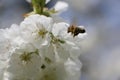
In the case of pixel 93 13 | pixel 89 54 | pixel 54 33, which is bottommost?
pixel 54 33

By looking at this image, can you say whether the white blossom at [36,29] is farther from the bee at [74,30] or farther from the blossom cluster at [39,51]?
the bee at [74,30]

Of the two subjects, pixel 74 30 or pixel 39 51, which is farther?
→ pixel 74 30

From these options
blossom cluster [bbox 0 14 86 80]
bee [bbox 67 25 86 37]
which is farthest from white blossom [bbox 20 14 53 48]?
bee [bbox 67 25 86 37]

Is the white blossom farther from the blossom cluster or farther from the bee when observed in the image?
the bee

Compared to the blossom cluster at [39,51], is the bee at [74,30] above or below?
above

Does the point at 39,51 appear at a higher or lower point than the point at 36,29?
lower

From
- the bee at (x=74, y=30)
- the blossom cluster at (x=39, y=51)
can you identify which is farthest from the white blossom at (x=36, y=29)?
the bee at (x=74, y=30)

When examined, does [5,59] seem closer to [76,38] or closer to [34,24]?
[34,24]

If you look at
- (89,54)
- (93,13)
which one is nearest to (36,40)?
(89,54)
